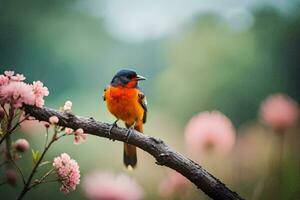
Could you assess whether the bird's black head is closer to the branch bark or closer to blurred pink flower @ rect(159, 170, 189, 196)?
blurred pink flower @ rect(159, 170, 189, 196)

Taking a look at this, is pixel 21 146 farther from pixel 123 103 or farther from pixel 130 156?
pixel 130 156

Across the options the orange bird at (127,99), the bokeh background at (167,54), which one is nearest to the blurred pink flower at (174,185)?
the orange bird at (127,99)

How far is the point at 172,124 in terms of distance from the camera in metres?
4.10

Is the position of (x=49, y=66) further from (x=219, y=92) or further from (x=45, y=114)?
(x=45, y=114)

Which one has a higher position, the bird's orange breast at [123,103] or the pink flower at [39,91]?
the bird's orange breast at [123,103]

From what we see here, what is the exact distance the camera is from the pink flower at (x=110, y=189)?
2.21 feet

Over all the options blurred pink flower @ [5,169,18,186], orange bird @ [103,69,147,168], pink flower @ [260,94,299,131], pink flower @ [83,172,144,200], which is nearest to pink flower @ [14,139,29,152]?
blurred pink flower @ [5,169,18,186]

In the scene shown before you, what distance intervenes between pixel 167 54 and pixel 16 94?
4.89 m

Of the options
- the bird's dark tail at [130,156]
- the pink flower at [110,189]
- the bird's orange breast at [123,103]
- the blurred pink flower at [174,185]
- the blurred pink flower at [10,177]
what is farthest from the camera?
the bird's dark tail at [130,156]

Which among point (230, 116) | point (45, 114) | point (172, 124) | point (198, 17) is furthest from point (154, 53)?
point (45, 114)

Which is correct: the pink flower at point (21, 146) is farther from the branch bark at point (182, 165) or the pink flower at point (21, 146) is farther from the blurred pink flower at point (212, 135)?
the blurred pink flower at point (212, 135)

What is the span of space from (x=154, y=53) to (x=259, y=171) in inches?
127

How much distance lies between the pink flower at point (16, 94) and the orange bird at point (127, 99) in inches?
32.9

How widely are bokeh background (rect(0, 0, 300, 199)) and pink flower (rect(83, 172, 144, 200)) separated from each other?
337 cm
